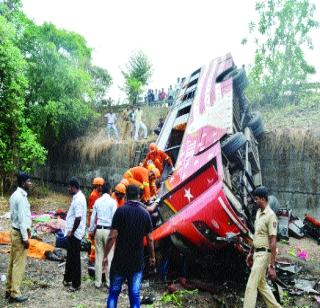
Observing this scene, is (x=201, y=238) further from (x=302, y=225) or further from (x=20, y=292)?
(x=302, y=225)

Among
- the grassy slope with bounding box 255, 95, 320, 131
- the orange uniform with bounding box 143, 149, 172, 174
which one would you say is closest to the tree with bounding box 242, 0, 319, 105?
the grassy slope with bounding box 255, 95, 320, 131

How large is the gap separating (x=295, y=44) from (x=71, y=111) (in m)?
8.90

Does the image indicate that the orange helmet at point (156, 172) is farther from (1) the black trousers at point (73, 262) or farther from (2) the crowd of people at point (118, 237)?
(1) the black trousers at point (73, 262)

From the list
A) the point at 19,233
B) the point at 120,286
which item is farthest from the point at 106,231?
the point at 120,286

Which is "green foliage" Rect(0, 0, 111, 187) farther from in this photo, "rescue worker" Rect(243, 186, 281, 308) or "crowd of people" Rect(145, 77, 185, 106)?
"rescue worker" Rect(243, 186, 281, 308)

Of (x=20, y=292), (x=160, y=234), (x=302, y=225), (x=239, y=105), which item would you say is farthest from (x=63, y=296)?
(x=239, y=105)

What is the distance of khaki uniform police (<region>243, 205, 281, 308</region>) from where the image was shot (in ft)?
14.4

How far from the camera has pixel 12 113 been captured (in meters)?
12.6

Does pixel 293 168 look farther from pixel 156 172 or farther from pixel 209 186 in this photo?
pixel 209 186

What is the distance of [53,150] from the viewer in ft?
55.7

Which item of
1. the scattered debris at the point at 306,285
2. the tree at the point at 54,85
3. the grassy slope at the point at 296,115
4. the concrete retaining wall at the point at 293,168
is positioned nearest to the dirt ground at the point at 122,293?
the scattered debris at the point at 306,285

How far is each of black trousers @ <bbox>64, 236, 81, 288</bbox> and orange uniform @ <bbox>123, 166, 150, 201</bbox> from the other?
168cm

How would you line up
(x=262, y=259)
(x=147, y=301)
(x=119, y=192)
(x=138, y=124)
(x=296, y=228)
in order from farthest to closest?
(x=138, y=124) → (x=296, y=228) → (x=119, y=192) → (x=147, y=301) → (x=262, y=259)

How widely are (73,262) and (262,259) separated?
2.50m
